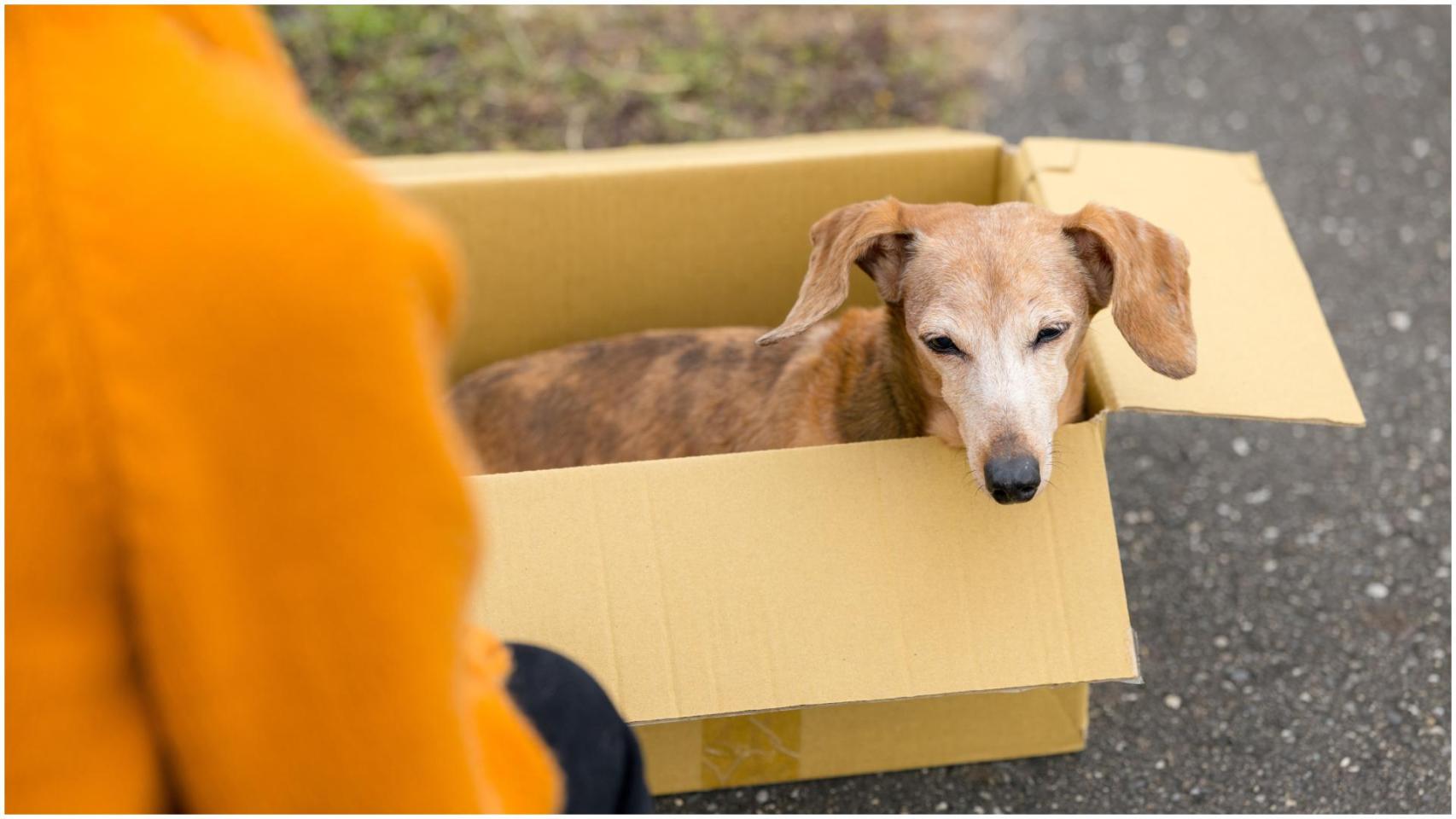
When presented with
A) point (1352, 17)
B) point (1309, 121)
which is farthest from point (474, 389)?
point (1352, 17)

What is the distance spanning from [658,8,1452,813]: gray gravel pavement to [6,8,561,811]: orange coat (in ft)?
6.34

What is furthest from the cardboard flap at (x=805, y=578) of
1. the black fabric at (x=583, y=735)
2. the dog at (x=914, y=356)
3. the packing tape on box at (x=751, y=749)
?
the black fabric at (x=583, y=735)

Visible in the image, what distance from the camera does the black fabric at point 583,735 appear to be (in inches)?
58.1

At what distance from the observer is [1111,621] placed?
2148mm

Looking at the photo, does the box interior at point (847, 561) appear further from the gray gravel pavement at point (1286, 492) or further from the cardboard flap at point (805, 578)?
the gray gravel pavement at point (1286, 492)

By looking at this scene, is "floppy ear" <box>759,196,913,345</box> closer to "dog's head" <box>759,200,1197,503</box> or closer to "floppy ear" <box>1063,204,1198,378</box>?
"dog's head" <box>759,200,1197,503</box>

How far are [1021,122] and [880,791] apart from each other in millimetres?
2594

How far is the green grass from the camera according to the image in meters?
4.44

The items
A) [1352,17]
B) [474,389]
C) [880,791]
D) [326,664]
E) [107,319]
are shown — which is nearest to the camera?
[107,319]

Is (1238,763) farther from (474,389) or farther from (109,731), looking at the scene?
(109,731)

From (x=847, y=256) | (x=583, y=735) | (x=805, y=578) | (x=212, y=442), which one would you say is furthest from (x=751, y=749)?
(x=212, y=442)

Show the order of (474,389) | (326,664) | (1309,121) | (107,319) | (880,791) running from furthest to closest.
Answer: (1309,121) → (474,389) → (880,791) → (326,664) → (107,319)

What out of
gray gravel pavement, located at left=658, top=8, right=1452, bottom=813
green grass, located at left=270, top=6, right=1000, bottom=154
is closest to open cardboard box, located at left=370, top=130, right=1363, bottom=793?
gray gravel pavement, located at left=658, top=8, right=1452, bottom=813

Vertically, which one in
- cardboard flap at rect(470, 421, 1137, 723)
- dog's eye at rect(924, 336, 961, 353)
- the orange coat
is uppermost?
the orange coat
